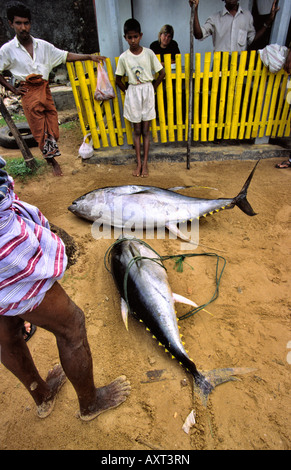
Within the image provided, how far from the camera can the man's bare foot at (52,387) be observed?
6.44 ft

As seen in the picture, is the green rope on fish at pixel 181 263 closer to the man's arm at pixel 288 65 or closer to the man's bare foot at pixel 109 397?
the man's bare foot at pixel 109 397

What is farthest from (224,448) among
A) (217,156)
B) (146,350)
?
(217,156)

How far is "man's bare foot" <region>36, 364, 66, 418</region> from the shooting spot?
196 centimetres

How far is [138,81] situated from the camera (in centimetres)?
448

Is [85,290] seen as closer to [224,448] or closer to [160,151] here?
[224,448]

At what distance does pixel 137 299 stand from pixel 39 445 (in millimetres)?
1254

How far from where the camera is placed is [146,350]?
2.39m

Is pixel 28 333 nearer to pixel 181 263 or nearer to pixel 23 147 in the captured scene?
pixel 181 263

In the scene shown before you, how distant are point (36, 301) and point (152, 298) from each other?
134 centimetres

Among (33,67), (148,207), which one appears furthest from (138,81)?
(148,207)

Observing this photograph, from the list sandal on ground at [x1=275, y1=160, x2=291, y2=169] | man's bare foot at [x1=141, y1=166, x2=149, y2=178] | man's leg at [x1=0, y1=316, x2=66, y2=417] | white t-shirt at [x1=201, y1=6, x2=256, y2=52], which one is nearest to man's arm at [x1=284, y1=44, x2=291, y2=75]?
white t-shirt at [x1=201, y1=6, x2=256, y2=52]

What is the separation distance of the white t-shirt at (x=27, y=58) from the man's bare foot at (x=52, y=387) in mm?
4328

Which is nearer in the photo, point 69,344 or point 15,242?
point 15,242

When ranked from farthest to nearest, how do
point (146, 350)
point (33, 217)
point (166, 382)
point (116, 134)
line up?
point (116, 134) → point (146, 350) → point (166, 382) → point (33, 217)
